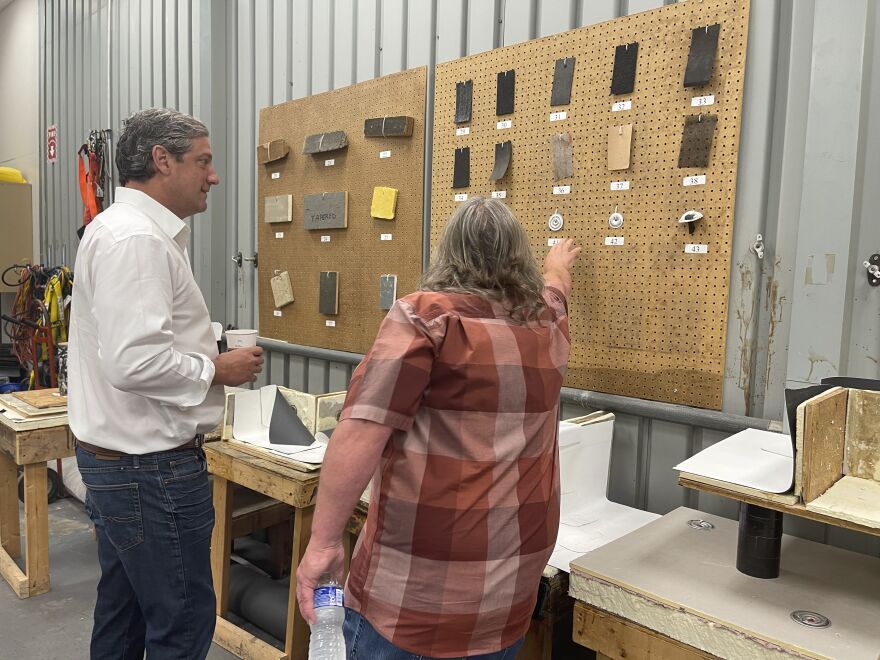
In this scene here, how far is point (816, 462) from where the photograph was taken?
4.52ft

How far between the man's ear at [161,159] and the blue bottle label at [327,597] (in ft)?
3.83

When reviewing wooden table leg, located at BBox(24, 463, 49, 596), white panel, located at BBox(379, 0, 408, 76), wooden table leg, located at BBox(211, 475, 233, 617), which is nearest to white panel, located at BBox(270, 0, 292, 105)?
white panel, located at BBox(379, 0, 408, 76)

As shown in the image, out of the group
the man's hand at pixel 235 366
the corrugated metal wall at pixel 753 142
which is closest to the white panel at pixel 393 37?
the corrugated metal wall at pixel 753 142

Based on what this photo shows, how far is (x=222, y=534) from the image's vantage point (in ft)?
8.59

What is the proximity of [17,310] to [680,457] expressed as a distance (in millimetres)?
5594

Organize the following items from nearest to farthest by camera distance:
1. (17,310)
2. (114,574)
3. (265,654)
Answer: (114,574), (265,654), (17,310)

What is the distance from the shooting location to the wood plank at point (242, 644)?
2.43 metres

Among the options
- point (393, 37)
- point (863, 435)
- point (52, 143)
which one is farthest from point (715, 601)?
point (52, 143)

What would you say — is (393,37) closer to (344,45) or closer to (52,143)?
(344,45)

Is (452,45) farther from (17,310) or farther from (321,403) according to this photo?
(17,310)

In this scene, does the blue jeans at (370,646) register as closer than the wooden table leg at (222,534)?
Yes

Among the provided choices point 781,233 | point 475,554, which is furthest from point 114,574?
point 781,233

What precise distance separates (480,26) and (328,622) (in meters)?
2.18

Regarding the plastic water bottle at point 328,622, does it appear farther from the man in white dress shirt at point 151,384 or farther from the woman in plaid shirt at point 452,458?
the man in white dress shirt at point 151,384
